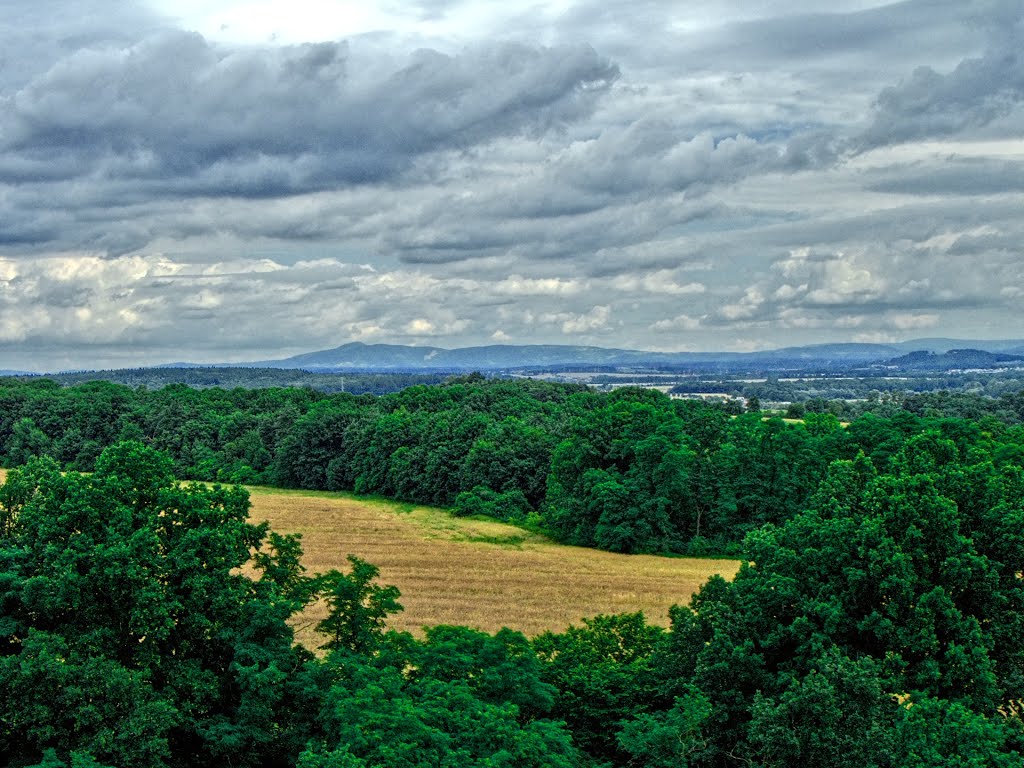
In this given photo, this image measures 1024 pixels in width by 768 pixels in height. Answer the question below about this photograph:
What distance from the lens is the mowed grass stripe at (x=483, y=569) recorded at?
52.5 meters

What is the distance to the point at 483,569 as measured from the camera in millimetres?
65375

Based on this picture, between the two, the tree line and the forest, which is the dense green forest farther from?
the tree line

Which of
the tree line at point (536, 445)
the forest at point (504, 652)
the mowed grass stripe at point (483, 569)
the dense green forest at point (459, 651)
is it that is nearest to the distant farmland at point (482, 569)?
the mowed grass stripe at point (483, 569)

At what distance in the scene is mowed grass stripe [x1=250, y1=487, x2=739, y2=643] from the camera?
5253 cm

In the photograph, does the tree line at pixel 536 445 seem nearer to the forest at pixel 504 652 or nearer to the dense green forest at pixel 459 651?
the forest at pixel 504 652

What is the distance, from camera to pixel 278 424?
12150cm

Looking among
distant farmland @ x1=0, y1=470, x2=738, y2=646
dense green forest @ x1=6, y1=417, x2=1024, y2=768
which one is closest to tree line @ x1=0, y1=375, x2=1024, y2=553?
distant farmland @ x1=0, y1=470, x2=738, y2=646

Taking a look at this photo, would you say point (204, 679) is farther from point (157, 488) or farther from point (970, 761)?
point (970, 761)

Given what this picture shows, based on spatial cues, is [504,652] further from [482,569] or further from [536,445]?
[536,445]

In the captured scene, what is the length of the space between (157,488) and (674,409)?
67774 mm

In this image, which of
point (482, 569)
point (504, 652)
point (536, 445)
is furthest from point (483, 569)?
point (504, 652)

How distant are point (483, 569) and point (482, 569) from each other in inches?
2.8

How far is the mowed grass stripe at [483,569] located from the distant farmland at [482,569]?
70 millimetres

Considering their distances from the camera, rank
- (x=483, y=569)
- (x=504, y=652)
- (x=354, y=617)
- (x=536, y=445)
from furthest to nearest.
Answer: (x=536, y=445), (x=483, y=569), (x=354, y=617), (x=504, y=652)
